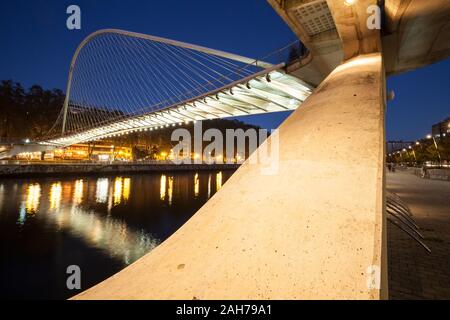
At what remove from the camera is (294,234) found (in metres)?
2.26

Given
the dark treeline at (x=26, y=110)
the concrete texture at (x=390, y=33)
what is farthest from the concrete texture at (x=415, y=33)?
the dark treeline at (x=26, y=110)

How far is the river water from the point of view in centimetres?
699

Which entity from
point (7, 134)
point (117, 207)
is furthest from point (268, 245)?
point (7, 134)

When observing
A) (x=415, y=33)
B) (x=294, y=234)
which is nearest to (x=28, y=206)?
(x=294, y=234)

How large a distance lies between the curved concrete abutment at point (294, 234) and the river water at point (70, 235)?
18.4ft

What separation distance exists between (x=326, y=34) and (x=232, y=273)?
28.0 feet

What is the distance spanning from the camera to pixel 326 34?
26.6ft

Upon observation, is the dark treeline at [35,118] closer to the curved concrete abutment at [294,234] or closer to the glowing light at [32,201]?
the glowing light at [32,201]

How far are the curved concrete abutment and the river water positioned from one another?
5599 millimetres

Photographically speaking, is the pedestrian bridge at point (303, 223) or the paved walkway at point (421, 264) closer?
the pedestrian bridge at point (303, 223)

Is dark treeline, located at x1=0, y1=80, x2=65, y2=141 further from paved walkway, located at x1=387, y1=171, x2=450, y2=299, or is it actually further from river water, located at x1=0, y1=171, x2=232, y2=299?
paved walkway, located at x1=387, y1=171, x2=450, y2=299

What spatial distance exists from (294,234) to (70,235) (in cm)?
1204

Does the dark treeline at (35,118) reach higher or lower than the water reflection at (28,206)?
higher

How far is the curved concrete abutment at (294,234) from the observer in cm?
191
